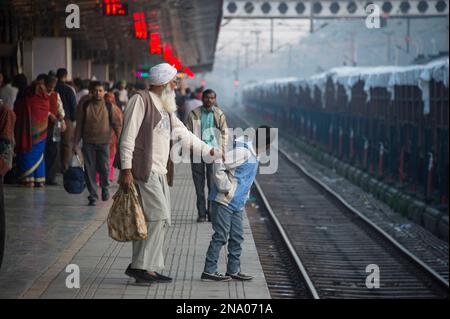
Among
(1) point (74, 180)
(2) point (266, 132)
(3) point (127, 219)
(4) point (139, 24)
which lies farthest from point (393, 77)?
(3) point (127, 219)

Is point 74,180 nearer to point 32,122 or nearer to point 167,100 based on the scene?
point 32,122

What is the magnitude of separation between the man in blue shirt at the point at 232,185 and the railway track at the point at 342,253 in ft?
6.13

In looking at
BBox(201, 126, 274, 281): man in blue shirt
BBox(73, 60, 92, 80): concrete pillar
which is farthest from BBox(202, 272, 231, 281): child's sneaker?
BBox(73, 60, 92, 80): concrete pillar

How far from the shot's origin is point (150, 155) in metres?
7.77

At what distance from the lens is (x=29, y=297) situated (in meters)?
7.49

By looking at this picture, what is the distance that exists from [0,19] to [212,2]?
17.8 feet

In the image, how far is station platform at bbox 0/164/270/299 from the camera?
793 centimetres

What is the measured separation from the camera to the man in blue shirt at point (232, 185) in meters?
8.15

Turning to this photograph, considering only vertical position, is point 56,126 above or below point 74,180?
above

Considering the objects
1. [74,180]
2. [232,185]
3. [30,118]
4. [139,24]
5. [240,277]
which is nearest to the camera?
[232,185]

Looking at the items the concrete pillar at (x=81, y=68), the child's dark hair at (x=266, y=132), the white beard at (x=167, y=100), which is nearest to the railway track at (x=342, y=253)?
the child's dark hair at (x=266, y=132)

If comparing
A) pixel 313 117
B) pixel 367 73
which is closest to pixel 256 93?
pixel 313 117

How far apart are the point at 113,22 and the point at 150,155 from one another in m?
12.7
